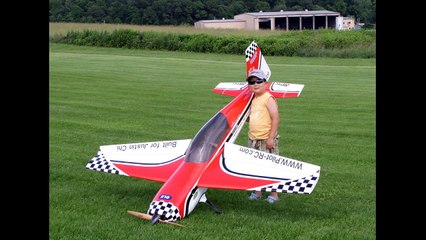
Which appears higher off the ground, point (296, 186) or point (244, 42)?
point (244, 42)

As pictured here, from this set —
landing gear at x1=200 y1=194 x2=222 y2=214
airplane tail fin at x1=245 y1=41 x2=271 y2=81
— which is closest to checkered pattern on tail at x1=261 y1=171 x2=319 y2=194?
landing gear at x1=200 y1=194 x2=222 y2=214

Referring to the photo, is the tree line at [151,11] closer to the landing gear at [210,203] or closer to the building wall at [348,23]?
the building wall at [348,23]

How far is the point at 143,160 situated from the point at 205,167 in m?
1.03

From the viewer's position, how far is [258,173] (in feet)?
24.8

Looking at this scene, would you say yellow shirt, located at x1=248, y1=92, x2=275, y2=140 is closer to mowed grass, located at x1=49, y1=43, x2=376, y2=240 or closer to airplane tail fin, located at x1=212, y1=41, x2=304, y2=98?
mowed grass, located at x1=49, y1=43, x2=376, y2=240

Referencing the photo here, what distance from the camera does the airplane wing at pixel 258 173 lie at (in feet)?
23.9

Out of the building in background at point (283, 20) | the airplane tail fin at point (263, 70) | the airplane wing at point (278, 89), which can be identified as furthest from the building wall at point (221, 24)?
the airplane tail fin at point (263, 70)

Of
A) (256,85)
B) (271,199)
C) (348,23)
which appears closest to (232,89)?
(256,85)

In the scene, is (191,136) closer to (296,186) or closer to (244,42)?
(296,186)

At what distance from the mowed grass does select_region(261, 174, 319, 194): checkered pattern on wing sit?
0.43 m

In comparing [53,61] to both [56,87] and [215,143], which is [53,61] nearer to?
[56,87]

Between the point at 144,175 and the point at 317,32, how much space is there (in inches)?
1663

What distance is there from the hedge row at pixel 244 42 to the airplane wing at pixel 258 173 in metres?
34.8

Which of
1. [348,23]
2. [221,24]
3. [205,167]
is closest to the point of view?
[205,167]
